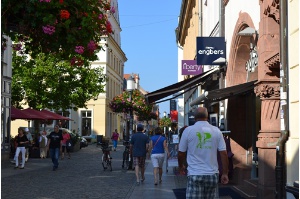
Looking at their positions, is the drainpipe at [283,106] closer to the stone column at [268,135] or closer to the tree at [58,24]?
the stone column at [268,135]

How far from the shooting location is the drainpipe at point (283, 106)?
7.93m

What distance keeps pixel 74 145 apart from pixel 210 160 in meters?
29.0

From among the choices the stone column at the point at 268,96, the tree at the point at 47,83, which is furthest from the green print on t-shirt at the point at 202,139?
the tree at the point at 47,83

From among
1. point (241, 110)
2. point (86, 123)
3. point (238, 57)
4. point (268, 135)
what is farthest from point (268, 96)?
point (86, 123)

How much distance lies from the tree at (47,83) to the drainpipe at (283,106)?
27795 millimetres

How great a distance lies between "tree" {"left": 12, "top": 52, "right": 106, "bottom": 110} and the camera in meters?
35.6

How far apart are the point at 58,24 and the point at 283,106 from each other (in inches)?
162

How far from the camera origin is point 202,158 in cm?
666

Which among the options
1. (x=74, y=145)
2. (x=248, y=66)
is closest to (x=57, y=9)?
(x=248, y=66)

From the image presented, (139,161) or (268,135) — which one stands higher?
(268,135)

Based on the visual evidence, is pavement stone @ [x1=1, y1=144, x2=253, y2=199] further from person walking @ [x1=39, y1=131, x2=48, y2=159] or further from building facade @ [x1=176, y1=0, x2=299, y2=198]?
person walking @ [x1=39, y1=131, x2=48, y2=159]

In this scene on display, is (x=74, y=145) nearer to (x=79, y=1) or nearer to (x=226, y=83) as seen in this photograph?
(x=226, y=83)

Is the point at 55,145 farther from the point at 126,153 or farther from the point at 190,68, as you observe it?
the point at 190,68

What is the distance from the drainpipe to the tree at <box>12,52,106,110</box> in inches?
1094
